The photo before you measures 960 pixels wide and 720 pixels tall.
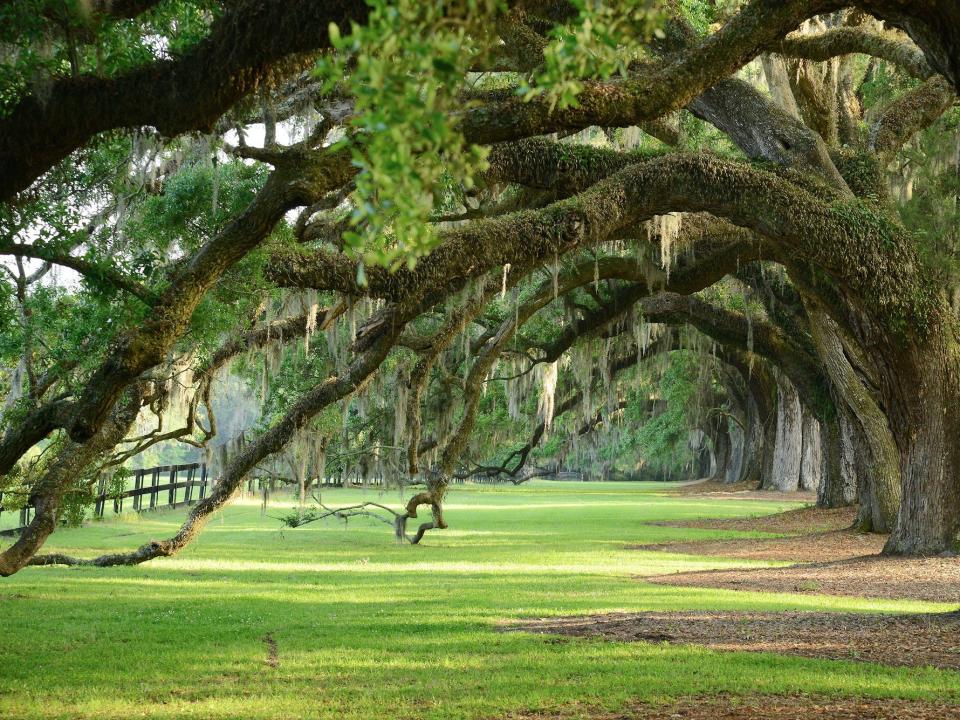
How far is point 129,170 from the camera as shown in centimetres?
996

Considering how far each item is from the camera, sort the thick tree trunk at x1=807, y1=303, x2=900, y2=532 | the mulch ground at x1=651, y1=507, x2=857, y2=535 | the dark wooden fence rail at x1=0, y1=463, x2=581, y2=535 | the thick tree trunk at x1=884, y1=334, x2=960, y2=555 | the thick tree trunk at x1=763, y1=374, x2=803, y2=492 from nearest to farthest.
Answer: the thick tree trunk at x1=884, y1=334, x2=960, y2=555, the thick tree trunk at x1=807, y1=303, x2=900, y2=532, the dark wooden fence rail at x1=0, y1=463, x2=581, y2=535, the mulch ground at x1=651, y1=507, x2=857, y2=535, the thick tree trunk at x1=763, y1=374, x2=803, y2=492

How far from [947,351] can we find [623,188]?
4.37m

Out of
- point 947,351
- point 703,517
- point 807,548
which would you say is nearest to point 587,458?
point 703,517

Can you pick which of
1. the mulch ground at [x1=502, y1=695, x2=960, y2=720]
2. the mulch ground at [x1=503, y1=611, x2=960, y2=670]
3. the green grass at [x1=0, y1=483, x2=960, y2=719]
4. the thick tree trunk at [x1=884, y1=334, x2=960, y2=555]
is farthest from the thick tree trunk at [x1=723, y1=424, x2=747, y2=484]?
the mulch ground at [x1=502, y1=695, x2=960, y2=720]

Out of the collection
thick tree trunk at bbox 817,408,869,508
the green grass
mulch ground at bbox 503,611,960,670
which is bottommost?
the green grass

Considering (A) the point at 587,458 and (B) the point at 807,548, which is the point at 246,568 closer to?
(B) the point at 807,548

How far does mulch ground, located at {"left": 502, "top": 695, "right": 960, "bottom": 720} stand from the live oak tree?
2.74 m

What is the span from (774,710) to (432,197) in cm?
395

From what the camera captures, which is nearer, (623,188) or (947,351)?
(623,188)

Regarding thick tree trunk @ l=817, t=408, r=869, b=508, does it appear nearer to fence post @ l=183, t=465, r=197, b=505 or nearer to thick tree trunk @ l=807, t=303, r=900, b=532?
thick tree trunk @ l=807, t=303, r=900, b=532

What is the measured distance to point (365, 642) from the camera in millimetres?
8484

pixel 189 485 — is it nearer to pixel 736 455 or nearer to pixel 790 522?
pixel 790 522

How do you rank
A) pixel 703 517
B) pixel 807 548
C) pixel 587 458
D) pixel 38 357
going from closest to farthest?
pixel 38 357 < pixel 807 548 < pixel 703 517 < pixel 587 458

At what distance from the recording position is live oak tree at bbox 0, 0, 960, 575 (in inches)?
136
